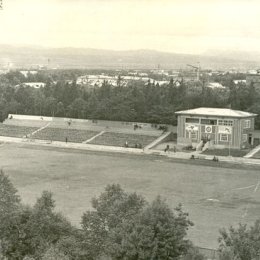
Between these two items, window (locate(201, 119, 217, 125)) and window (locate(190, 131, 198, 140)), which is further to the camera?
window (locate(190, 131, 198, 140))

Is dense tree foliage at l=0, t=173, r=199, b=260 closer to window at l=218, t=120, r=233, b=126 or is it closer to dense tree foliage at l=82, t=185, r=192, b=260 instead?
dense tree foliage at l=82, t=185, r=192, b=260

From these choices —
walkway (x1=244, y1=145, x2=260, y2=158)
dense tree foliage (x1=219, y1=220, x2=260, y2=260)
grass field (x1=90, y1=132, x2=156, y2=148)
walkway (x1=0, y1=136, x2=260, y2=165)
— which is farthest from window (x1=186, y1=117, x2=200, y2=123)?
dense tree foliage (x1=219, y1=220, x2=260, y2=260)

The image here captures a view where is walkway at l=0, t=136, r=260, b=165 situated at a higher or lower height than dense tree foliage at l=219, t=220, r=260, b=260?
lower

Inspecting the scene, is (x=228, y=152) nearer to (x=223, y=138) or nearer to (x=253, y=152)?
(x=253, y=152)

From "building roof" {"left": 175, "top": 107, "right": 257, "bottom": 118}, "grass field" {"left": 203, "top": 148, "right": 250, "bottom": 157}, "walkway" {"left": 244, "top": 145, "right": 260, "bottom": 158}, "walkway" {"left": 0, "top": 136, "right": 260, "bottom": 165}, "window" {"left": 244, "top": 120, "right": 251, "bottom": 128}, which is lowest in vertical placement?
"walkway" {"left": 0, "top": 136, "right": 260, "bottom": 165}

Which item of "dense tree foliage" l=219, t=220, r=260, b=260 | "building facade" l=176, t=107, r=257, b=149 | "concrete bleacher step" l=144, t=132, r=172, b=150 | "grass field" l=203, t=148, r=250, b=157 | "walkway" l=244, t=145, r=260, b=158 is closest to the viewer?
"dense tree foliage" l=219, t=220, r=260, b=260

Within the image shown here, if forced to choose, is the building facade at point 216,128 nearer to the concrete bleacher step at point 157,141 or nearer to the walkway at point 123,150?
the concrete bleacher step at point 157,141

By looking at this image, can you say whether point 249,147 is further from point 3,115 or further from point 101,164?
point 3,115
